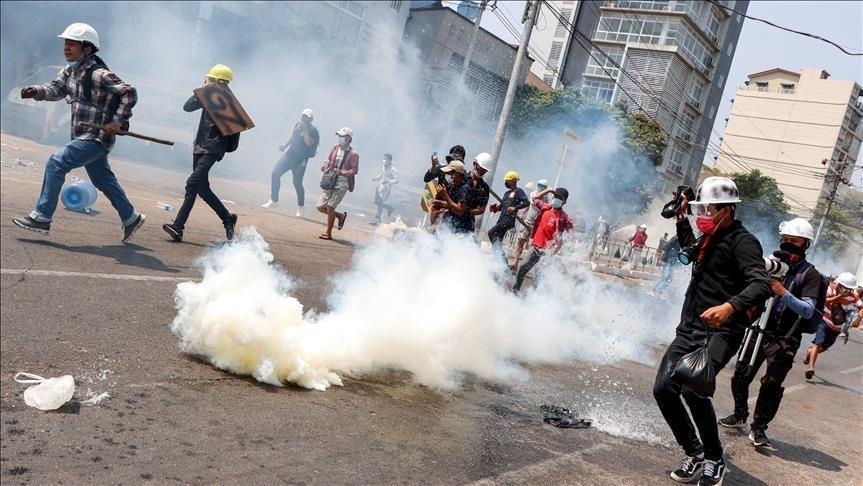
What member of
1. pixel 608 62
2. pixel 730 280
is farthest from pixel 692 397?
pixel 608 62

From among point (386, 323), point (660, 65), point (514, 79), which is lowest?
point (386, 323)

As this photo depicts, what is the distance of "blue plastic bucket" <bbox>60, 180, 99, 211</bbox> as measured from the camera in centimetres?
714

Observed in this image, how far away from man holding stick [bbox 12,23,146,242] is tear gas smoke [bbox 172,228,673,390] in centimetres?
137

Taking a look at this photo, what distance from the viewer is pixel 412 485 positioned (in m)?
2.89

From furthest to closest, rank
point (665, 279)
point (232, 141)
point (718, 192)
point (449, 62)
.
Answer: point (449, 62) < point (665, 279) < point (232, 141) < point (718, 192)

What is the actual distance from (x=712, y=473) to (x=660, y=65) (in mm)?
34567

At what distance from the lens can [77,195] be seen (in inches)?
283

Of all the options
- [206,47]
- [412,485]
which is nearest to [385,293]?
[412,485]

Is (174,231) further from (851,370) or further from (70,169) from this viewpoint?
(851,370)

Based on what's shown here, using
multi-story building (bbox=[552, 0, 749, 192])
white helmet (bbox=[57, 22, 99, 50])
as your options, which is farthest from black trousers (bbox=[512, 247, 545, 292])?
multi-story building (bbox=[552, 0, 749, 192])

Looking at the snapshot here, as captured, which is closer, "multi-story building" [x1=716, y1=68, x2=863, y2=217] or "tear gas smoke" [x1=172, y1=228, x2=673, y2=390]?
"tear gas smoke" [x1=172, y1=228, x2=673, y2=390]

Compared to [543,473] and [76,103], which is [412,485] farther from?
[76,103]

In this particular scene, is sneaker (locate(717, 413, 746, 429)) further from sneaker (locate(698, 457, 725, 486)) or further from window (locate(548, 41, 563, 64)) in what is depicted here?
window (locate(548, 41, 563, 64))

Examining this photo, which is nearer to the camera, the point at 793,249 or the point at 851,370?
the point at 793,249
